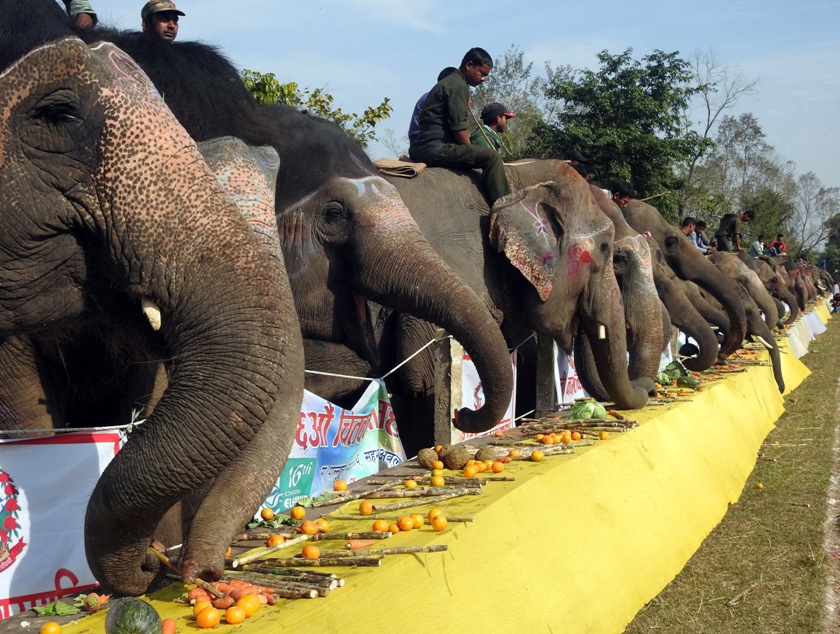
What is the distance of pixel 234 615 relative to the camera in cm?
289

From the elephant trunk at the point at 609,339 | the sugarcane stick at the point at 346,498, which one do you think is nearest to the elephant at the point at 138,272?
the sugarcane stick at the point at 346,498

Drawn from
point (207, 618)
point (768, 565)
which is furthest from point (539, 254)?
point (207, 618)

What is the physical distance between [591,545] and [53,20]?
3.52 metres

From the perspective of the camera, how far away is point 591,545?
510 centimetres

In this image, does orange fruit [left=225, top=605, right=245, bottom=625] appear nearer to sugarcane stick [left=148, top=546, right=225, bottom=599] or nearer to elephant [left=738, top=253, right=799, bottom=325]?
sugarcane stick [left=148, top=546, right=225, bottom=599]

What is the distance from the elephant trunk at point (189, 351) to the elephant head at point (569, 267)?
16.2 feet

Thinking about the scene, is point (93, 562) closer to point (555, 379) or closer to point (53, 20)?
point (53, 20)

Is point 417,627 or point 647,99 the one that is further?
point 647,99

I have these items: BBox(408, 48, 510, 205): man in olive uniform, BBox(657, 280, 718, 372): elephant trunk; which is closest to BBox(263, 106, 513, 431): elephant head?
BBox(408, 48, 510, 205): man in olive uniform

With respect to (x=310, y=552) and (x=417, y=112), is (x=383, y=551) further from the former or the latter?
(x=417, y=112)

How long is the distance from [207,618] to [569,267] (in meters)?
6.07

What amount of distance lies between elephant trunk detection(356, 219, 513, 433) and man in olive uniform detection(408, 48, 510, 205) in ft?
A: 7.03

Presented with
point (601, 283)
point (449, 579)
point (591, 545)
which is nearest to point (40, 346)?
point (449, 579)

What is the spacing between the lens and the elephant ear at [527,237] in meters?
8.20
